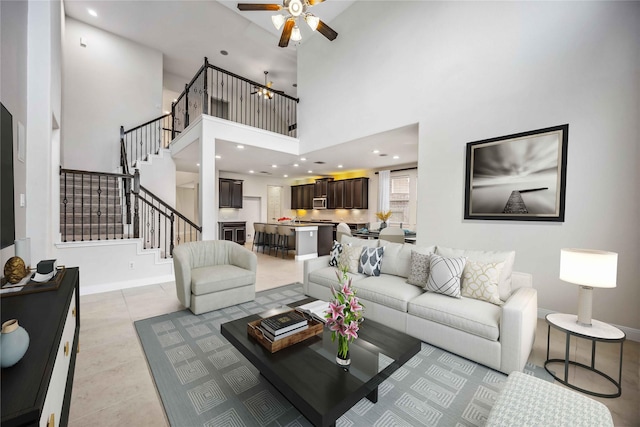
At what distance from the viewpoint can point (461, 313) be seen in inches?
88.7

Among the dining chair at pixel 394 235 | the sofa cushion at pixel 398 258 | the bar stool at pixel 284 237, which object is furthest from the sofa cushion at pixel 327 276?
the bar stool at pixel 284 237

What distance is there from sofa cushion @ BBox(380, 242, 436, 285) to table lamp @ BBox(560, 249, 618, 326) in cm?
116

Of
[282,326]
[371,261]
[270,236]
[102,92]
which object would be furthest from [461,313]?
[102,92]

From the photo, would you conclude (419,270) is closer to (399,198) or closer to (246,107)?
(399,198)

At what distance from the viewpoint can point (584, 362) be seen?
226 centimetres

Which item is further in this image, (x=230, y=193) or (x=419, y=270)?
(x=230, y=193)

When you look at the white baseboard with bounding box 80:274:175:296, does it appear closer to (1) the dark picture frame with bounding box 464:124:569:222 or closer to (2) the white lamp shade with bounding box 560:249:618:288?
(1) the dark picture frame with bounding box 464:124:569:222

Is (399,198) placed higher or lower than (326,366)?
higher

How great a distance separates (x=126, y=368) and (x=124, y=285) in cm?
250

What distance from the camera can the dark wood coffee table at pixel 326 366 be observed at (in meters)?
1.26

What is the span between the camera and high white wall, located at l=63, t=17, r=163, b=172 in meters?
6.28

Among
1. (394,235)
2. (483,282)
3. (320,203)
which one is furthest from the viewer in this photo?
(320,203)

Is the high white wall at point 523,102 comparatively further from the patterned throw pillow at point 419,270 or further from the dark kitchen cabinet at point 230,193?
the dark kitchen cabinet at point 230,193

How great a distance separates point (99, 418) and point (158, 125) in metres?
7.75
